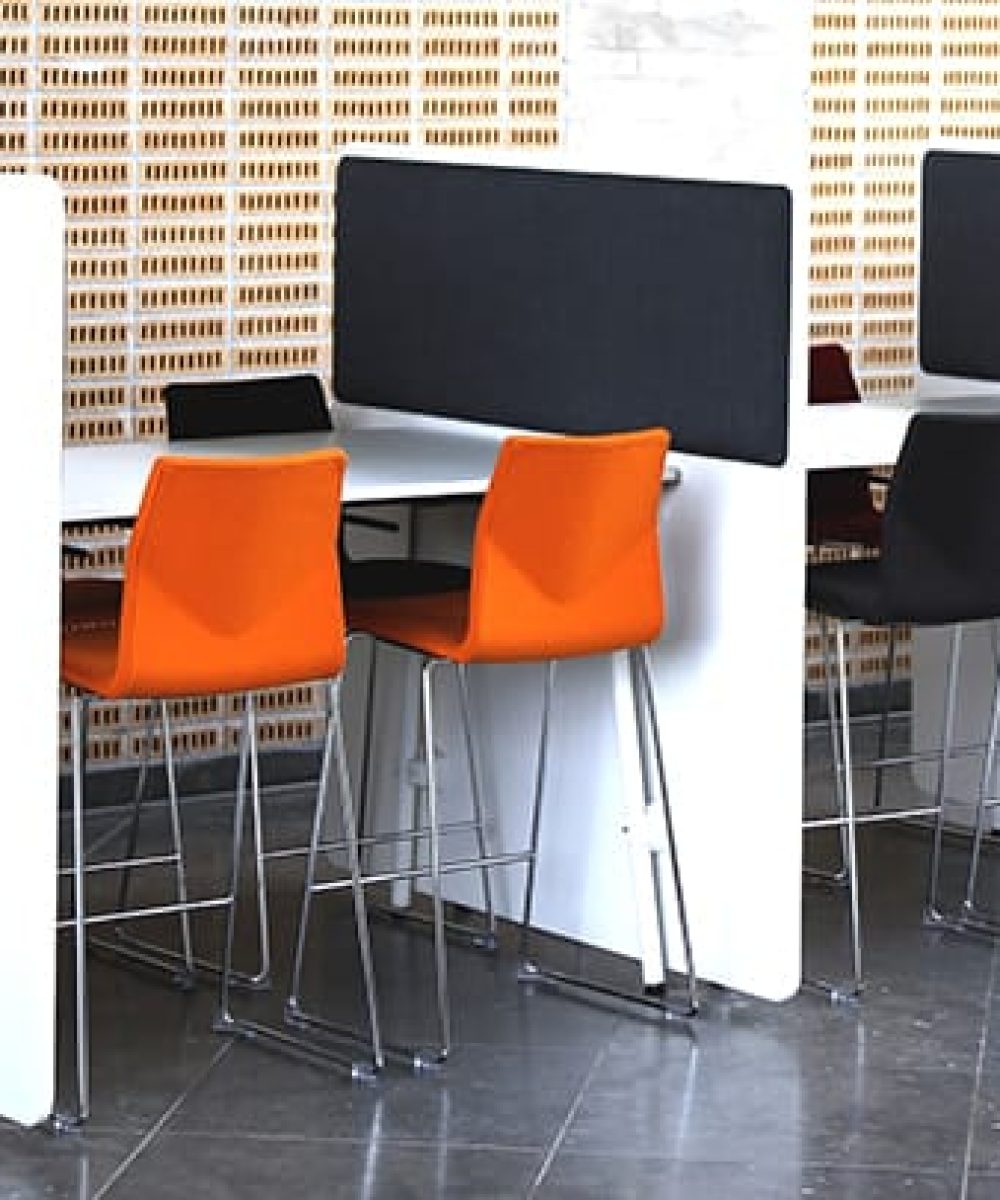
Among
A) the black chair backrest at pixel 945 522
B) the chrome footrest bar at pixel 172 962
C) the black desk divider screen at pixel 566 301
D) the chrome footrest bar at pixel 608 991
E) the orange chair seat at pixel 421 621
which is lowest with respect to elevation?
the chrome footrest bar at pixel 608 991

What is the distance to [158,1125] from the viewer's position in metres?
4.72

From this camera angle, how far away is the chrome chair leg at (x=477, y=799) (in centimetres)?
578

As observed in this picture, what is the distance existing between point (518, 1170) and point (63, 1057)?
0.85 meters

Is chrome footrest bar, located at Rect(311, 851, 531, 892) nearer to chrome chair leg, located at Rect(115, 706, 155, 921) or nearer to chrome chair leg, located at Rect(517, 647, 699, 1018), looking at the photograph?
chrome chair leg, located at Rect(517, 647, 699, 1018)

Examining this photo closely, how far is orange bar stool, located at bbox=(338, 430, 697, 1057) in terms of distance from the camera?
16.7 feet

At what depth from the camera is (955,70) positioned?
27.1 ft

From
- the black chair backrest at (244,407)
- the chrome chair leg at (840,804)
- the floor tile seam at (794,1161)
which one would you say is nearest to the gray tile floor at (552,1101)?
the floor tile seam at (794,1161)

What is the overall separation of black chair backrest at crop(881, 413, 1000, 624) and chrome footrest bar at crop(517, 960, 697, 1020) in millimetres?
814

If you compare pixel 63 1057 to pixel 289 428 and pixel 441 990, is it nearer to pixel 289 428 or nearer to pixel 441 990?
pixel 441 990

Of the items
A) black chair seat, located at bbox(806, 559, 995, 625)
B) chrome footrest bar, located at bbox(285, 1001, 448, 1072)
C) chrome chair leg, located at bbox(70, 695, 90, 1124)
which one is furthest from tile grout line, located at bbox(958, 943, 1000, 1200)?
chrome chair leg, located at bbox(70, 695, 90, 1124)

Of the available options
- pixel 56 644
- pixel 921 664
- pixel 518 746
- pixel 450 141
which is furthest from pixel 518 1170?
pixel 450 141

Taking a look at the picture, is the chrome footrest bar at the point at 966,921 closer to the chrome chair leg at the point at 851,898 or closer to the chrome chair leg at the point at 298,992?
the chrome chair leg at the point at 851,898

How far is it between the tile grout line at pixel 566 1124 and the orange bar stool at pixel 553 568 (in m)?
0.25

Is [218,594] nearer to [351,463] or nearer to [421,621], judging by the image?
[421,621]
